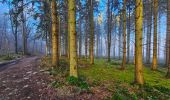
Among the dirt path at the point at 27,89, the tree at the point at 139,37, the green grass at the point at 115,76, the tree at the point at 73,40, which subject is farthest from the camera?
the green grass at the point at 115,76

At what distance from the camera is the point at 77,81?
10508 millimetres

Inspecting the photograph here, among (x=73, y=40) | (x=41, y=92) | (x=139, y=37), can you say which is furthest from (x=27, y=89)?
(x=139, y=37)

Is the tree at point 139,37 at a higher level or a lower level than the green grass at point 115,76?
higher

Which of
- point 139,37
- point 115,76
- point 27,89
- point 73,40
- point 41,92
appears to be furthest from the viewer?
point 115,76

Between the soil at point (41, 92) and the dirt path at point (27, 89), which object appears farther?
the dirt path at point (27, 89)

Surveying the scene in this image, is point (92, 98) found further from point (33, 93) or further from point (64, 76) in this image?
point (64, 76)

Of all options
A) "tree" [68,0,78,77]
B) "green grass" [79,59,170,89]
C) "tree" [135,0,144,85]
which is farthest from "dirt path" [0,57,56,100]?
"tree" [135,0,144,85]

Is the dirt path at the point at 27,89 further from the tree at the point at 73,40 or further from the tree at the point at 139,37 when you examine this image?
the tree at the point at 139,37

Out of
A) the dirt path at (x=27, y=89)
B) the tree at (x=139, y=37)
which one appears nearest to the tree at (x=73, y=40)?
the dirt path at (x=27, y=89)

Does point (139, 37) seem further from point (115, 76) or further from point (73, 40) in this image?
point (115, 76)

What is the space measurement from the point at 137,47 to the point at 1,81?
7.27m

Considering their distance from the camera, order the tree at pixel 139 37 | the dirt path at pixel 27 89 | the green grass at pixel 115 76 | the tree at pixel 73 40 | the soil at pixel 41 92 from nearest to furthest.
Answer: the soil at pixel 41 92 < the dirt path at pixel 27 89 < the tree at pixel 73 40 < the tree at pixel 139 37 < the green grass at pixel 115 76

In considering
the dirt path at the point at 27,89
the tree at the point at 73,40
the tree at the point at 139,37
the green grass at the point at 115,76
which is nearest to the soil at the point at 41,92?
the dirt path at the point at 27,89

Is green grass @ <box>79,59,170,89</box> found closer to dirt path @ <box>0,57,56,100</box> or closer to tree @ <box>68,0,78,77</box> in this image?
tree @ <box>68,0,78,77</box>
